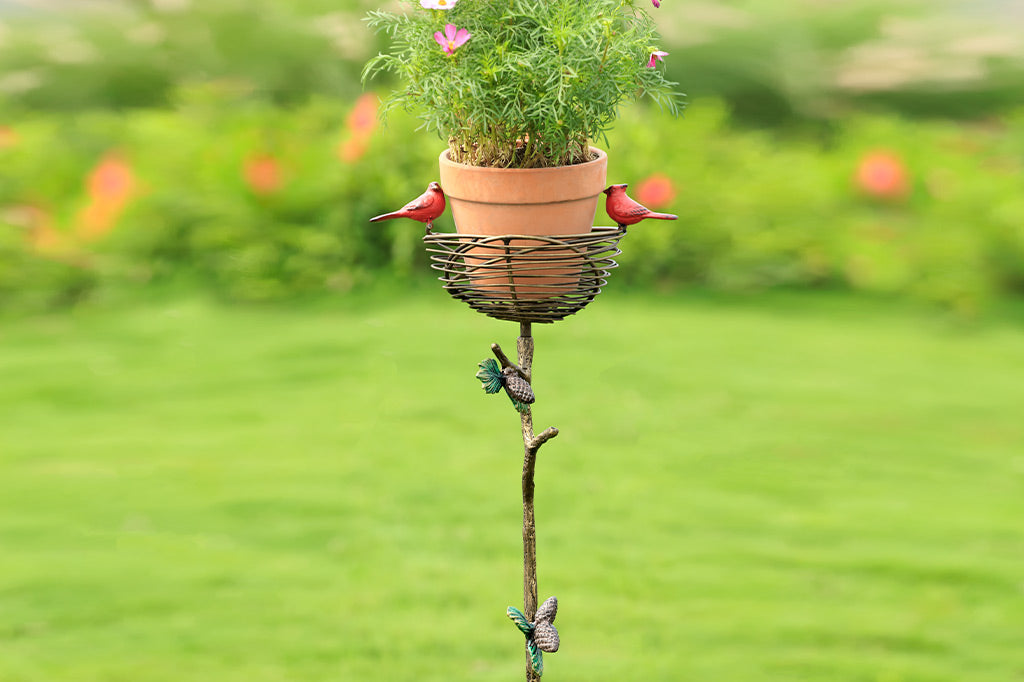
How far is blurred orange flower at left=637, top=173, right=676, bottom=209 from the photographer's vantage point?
13.3 ft

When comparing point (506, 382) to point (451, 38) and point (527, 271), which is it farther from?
point (451, 38)

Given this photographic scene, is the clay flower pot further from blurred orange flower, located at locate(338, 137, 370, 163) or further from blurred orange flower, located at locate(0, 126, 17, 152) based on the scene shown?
blurred orange flower, located at locate(0, 126, 17, 152)

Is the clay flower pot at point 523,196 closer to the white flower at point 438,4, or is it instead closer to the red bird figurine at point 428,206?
the red bird figurine at point 428,206

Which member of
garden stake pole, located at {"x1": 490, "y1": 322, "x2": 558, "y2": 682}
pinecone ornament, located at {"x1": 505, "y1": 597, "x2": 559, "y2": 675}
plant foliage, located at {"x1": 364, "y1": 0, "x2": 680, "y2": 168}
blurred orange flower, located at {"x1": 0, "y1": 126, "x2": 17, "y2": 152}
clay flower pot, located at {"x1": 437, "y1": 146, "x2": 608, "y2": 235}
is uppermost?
blurred orange flower, located at {"x1": 0, "y1": 126, "x2": 17, "y2": 152}

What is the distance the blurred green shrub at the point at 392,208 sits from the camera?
4129 mm

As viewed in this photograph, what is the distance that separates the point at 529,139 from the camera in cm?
151

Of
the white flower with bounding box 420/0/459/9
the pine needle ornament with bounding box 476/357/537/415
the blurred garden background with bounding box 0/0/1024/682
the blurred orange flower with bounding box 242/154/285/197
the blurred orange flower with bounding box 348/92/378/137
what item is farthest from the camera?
the blurred orange flower with bounding box 242/154/285/197

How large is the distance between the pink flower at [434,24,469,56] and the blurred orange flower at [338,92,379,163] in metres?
2.63

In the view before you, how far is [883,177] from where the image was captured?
454cm

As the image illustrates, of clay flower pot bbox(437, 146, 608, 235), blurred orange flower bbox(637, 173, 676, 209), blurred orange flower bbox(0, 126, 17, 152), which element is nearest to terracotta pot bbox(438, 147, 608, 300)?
clay flower pot bbox(437, 146, 608, 235)

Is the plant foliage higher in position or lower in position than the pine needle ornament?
higher

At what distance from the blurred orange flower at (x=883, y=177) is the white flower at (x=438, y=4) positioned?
3491 mm

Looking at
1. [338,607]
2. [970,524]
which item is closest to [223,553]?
[338,607]

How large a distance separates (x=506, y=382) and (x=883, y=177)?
3437 mm
